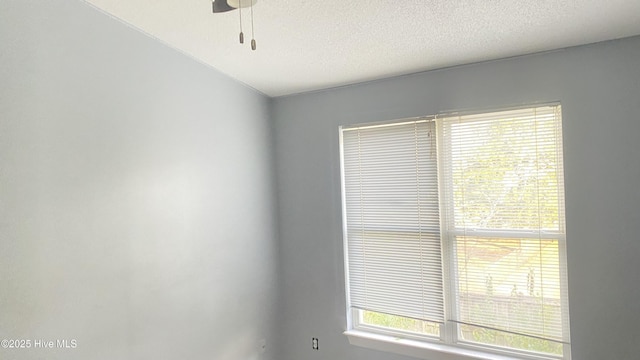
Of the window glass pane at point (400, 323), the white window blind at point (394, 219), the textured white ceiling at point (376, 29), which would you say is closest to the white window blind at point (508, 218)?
the white window blind at point (394, 219)

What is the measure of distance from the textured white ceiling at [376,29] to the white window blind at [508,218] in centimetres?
49

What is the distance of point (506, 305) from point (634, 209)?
0.98 m

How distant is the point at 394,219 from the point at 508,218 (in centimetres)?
83

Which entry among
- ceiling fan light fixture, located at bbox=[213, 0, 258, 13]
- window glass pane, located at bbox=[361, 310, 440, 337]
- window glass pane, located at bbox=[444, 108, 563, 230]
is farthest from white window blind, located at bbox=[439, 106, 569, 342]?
ceiling fan light fixture, located at bbox=[213, 0, 258, 13]

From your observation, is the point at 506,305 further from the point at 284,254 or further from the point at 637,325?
the point at 284,254

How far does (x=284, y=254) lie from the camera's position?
11.0ft

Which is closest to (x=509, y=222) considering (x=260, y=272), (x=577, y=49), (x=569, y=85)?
(x=569, y=85)

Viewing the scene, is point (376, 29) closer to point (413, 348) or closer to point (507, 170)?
point (507, 170)

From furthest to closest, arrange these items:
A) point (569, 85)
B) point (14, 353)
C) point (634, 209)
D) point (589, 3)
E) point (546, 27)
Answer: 1. point (569, 85)
2. point (634, 209)
3. point (546, 27)
4. point (589, 3)
5. point (14, 353)

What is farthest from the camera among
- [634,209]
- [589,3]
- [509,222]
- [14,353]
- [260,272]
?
[260,272]

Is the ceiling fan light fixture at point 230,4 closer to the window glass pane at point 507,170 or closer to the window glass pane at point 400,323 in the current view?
the window glass pane at point 507,170

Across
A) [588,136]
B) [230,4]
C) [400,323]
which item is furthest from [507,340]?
[230,4]

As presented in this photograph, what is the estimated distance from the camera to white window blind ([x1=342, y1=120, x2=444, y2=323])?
2730mm

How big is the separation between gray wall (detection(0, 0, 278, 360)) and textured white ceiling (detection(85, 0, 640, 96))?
1.05 feet
